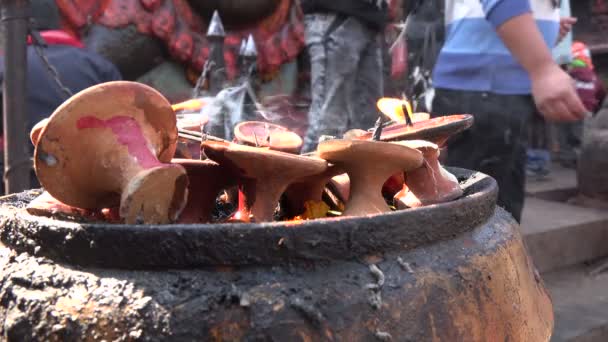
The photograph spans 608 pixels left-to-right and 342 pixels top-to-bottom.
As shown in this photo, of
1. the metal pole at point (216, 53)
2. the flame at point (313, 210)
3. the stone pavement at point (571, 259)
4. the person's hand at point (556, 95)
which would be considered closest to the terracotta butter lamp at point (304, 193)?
the flame at point (313, 210)

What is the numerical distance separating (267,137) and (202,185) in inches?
8.0

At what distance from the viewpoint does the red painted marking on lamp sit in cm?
104

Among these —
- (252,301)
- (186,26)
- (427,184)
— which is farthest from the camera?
(186,26)

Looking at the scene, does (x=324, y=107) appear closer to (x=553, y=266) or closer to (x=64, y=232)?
(x=553, y=266)

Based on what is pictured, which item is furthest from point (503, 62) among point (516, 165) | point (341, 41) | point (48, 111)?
point (48, 111)

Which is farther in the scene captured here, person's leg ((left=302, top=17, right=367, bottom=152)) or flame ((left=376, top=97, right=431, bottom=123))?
person's leg ((left=302, top=17, right=367, bottom=152))

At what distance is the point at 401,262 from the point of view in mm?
958

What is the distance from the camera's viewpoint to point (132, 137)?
1.06 metres

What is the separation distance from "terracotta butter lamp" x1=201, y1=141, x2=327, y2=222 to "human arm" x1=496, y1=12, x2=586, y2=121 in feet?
4.93

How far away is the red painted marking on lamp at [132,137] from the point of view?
1.04 m

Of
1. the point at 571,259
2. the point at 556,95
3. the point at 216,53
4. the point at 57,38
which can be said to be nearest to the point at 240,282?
the point at 556,95

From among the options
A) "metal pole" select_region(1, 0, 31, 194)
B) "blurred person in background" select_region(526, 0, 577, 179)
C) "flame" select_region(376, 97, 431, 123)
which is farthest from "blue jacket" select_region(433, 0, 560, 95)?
"metal pole" select_region(1, 0, 31, 194)

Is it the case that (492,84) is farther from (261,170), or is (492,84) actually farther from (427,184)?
(261,170)

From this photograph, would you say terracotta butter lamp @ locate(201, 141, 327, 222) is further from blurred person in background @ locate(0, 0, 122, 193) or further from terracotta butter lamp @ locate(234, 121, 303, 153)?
blurred person in background @ locate(0, 0, 122, 193)
